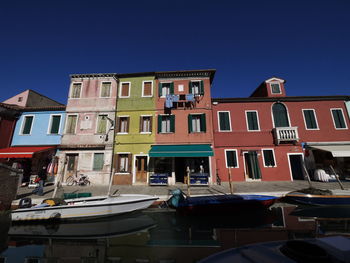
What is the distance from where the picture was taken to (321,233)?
18.7 ft

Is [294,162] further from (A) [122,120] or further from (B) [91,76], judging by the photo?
(B) [91,76]

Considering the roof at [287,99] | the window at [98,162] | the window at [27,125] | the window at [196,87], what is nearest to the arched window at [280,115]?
the roof at [287,99]

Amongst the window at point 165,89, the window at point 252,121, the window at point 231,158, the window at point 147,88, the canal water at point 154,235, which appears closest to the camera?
the canal water at point 154,235

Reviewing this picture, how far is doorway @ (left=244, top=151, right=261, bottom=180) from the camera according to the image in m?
13.1

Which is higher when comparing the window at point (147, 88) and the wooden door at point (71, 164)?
the window at point (147, 88)

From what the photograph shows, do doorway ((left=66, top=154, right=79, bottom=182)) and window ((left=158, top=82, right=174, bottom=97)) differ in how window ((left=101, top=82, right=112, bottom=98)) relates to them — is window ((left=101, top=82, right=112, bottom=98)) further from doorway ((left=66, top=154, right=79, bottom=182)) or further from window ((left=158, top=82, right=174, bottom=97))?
doorway ((left=66, top=154, right=79, bottom=182))

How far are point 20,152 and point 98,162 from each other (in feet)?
19.2

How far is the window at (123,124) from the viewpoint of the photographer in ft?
46.6

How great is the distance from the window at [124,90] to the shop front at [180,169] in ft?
19.4

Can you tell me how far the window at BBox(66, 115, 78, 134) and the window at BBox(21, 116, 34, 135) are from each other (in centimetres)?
351

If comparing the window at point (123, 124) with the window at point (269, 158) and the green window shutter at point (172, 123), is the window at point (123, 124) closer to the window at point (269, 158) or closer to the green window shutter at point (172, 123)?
the green window shutter at point (172, 123)

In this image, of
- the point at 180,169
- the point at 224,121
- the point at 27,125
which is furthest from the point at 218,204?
the point at 27,125

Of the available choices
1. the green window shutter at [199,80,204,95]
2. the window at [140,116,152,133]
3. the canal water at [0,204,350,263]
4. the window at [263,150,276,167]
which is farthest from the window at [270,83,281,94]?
the window at [140,116,152,133]

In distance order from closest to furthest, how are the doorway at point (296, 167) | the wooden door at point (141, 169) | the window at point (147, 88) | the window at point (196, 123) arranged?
the wooden door at point (141, 169) < the window at point (196, 123) < the doorway at point (296, 167) < the window at point (147, 88)
